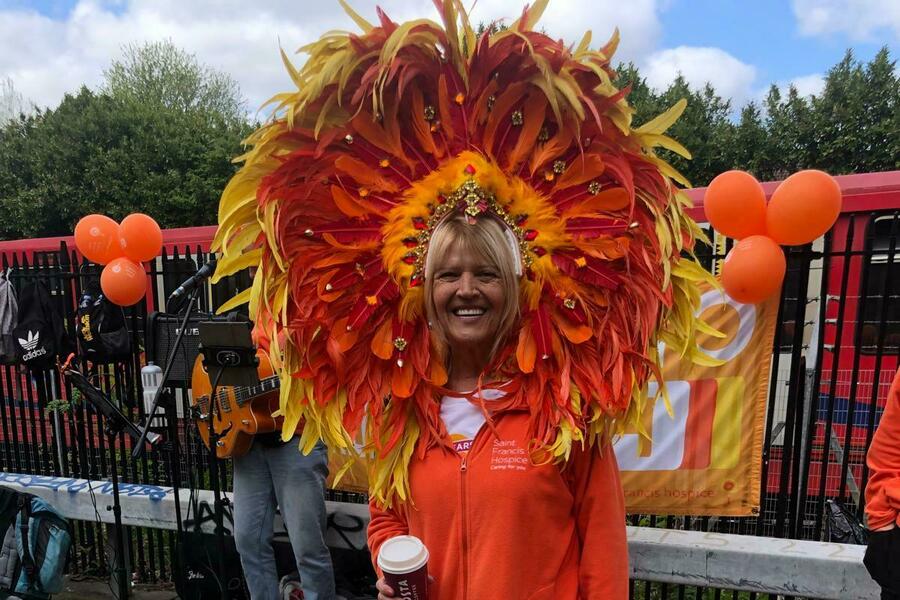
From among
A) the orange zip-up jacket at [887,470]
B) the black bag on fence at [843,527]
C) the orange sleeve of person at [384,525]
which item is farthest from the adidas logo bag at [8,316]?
the black bag on fence at [843,527]

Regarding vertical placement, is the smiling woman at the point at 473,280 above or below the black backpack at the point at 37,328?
above

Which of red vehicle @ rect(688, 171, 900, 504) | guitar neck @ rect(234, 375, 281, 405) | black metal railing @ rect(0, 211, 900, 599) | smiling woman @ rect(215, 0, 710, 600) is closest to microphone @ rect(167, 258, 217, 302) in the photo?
guitar neck @ rect(234, 375, 281, 405)

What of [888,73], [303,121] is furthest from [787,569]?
[888,73]

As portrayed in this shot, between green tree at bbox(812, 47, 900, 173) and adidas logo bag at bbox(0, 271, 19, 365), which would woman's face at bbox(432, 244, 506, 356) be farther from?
green tree at bbox(812, 47, 900, 173)

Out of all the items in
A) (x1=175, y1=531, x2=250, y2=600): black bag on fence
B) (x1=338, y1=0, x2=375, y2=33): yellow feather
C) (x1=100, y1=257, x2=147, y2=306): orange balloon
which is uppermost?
(x1=338, y1=0, x2=375, y2=33): yellow feather

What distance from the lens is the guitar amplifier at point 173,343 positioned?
334 centimetres

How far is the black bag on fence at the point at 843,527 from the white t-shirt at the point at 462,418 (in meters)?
2.81

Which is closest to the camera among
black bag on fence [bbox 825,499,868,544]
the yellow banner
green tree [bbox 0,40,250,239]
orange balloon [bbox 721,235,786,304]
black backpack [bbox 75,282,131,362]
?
orange balloon [bbox 721,235,786,304]

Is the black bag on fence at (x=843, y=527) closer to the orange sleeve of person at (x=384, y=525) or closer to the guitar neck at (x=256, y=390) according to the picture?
A: the orange sleeve of person at (x=384, y=525)

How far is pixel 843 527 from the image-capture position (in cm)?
318

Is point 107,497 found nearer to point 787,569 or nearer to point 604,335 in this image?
point 604,335

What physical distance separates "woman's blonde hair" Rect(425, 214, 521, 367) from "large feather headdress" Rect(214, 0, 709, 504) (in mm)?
48

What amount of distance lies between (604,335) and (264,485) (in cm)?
219

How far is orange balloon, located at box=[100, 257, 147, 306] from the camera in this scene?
396cm
